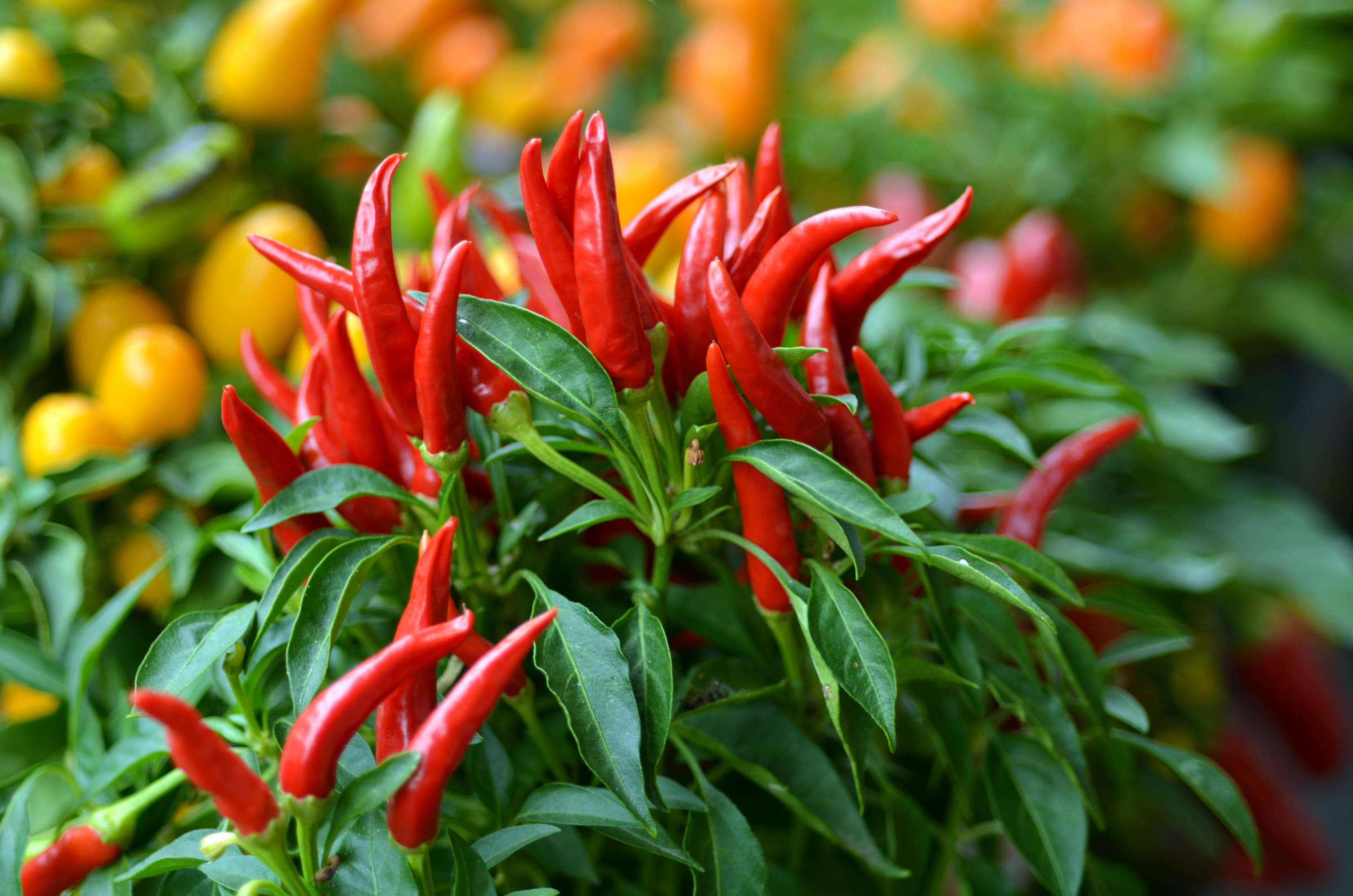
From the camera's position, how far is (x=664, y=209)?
18.2 inches

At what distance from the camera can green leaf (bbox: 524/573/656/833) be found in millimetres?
366

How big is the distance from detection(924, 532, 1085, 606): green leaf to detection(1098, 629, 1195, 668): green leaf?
0.38 ft

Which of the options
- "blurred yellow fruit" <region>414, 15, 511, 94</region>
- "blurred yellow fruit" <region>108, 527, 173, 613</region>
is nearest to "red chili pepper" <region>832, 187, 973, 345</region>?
"blurred yellow fruit" <region>108, 527, 173, 613</region>

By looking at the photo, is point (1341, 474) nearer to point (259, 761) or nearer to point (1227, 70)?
point (1227, 70)

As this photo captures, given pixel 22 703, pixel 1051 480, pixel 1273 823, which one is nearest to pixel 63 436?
pixel 22 703

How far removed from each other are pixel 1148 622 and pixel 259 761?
48 cm

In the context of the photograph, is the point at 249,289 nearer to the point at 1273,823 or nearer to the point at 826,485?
the point at 826,485

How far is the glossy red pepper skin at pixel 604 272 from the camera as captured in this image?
40 cm

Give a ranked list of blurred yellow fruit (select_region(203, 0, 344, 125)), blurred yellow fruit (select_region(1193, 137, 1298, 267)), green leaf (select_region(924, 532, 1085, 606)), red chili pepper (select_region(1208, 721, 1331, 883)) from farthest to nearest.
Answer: blurred yellow fruit (select_region(1193, 137, 1298, 267)), red chili pepper (select_region(1208, 721, 1331, 883)), blurred yellow fruit (select_region(203, 0, 344, 125)), green leaf (select_region(924, 532, 1085, 606))

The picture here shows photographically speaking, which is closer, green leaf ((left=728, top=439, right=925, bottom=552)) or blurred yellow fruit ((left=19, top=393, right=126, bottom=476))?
green leaf ((left=728, top=439, right=925, bottom=552))

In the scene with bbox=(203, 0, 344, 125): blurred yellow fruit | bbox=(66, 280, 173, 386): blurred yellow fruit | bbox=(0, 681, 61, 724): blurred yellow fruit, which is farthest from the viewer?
bbox=(203, 0, 344, 125): blurred yellow fruit

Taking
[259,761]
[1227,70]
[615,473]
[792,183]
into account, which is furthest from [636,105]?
[259,761]

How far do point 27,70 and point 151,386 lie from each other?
12.9 inches

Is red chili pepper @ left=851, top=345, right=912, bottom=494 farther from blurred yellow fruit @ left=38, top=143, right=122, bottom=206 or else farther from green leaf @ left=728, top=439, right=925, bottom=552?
blurred yellow fruit @ left=38, top=143, right=122, bottom=206
